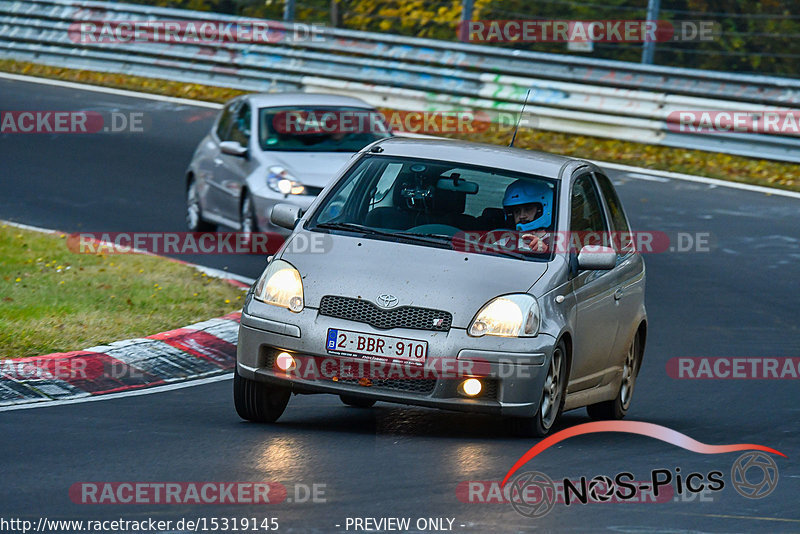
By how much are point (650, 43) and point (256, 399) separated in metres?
15.0

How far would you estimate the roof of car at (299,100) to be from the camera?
15.8 meters

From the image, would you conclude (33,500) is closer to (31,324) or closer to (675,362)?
(31,324)

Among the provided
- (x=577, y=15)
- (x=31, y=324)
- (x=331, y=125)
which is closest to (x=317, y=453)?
(x=31, y=324)

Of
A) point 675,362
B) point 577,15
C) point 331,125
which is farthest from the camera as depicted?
point 577,15

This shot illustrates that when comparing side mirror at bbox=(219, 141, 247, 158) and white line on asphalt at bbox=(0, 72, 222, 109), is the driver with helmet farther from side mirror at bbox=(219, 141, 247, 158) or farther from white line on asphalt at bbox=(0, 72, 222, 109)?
white line on asphalt at bbox=(0, 72, 222, 109)

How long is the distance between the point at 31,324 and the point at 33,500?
406cm

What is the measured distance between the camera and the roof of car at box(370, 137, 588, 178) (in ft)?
29.6

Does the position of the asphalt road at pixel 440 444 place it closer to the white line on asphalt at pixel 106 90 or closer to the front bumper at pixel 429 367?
the front bumper at pixel 429 367

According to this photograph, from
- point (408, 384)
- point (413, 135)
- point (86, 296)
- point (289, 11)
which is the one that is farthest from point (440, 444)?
point (289, 11)

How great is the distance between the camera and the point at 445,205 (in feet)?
29.0

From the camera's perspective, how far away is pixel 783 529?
6543 mm

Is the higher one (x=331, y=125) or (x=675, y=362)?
(x=331, y=125)

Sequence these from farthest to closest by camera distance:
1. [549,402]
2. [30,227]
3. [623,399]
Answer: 1. [30,227]
2. [623,399]
3. [549,402]

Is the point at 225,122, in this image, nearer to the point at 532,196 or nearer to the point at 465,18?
the point at 532,196
